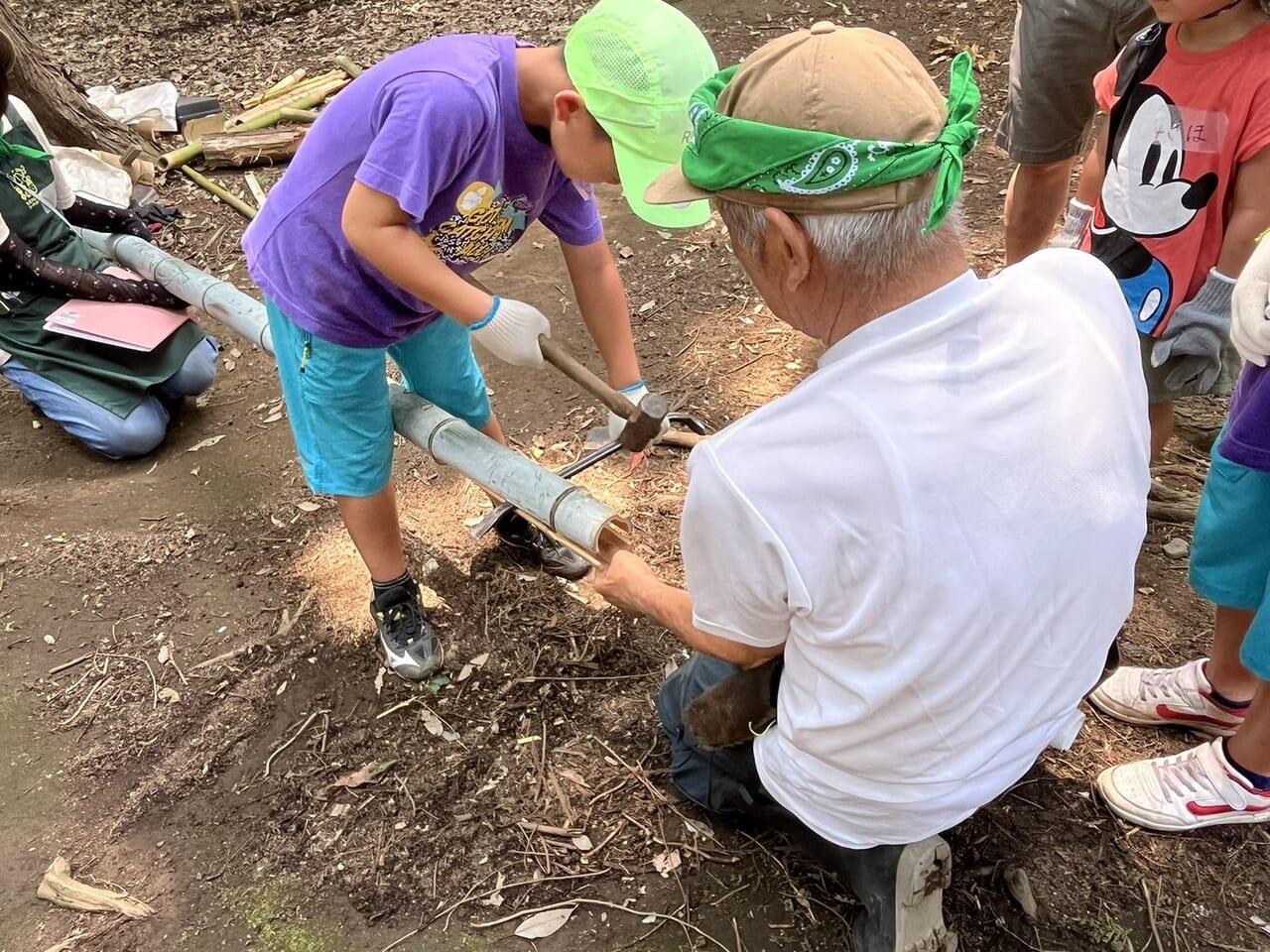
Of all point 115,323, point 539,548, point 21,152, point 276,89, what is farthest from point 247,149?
point 539,548

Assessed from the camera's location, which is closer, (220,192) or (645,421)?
(645,421)

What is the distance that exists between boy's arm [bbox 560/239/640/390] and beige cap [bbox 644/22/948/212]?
4.42 feet

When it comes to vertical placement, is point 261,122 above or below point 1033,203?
below

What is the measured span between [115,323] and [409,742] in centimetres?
229

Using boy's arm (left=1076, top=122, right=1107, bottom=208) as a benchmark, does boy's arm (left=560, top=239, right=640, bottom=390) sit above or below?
below

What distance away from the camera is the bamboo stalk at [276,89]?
606cm

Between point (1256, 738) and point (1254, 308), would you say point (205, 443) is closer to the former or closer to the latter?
point (1254, 308)

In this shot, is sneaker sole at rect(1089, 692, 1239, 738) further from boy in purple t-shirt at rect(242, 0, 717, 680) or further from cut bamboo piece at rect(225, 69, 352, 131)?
cut bamboo piece at rect(225, 69, 352, 131)

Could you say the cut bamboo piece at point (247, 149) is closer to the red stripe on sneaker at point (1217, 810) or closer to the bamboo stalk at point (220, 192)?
the bamboo stalk at point (220, 192)

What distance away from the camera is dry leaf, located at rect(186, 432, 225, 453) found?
12.6 ft

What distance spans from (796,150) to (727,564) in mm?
625

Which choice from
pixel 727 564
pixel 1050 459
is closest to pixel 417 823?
pixel 727 564

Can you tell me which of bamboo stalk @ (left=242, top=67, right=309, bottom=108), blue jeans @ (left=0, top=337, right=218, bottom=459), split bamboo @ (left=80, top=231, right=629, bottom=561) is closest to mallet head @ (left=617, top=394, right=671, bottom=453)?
split bamboo @ (left=80, top=231, right=629, bottom=561)

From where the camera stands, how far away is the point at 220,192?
16.7ft
